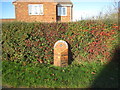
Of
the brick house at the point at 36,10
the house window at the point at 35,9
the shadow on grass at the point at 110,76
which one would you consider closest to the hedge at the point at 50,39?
the shadow on grass at the point at 110,76

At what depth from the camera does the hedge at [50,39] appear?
4086 millimetres

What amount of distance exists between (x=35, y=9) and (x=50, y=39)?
38.8 feet

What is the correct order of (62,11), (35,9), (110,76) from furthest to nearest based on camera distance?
(62,11) → (35,9) → (110,76)

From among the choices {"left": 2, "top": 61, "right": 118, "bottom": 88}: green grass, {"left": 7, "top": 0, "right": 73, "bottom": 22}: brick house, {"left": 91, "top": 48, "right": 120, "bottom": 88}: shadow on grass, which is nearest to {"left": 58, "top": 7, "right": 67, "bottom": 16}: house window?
{"left": 7, "top": 0, "right": 73, "bottom": 22}: brick house

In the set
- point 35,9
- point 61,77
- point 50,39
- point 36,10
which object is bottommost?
point 61,77

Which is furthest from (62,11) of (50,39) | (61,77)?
(61,77)

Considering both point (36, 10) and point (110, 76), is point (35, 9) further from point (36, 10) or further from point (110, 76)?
point (110, 76)

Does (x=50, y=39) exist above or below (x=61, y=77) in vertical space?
above

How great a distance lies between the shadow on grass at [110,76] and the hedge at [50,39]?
0.32m

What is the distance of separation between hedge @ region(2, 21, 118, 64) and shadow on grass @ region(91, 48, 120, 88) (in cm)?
32

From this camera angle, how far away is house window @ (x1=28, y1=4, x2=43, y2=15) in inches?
558

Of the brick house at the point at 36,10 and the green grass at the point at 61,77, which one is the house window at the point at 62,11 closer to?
the brick house at the point at 36,10

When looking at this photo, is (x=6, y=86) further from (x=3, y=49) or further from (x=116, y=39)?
(x=116, y=39)

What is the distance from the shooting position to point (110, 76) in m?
3.15
